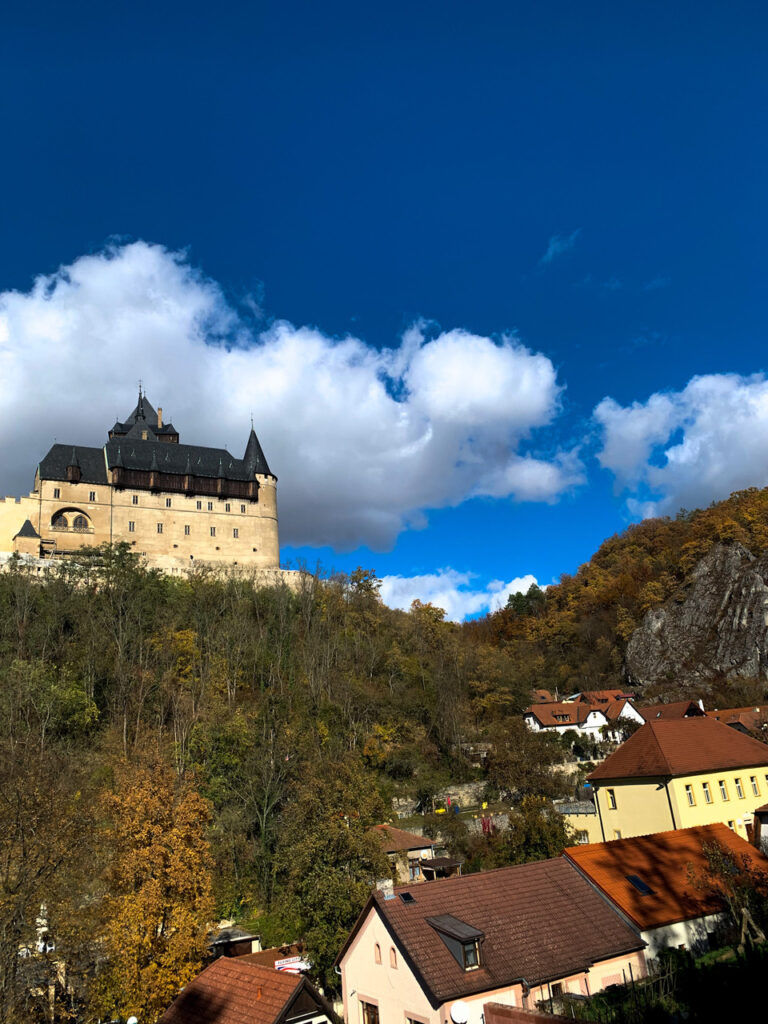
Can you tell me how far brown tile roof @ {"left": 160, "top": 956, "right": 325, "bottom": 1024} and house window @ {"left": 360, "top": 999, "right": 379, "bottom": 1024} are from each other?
2620mm

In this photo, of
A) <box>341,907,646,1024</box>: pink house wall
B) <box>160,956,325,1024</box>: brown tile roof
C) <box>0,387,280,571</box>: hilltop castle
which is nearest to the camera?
<box>160,956,325,1024</box>: brown tile roof

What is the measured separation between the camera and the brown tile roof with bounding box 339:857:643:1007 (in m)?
16.0

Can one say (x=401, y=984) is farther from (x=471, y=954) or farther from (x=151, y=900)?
(x=151, y=900)

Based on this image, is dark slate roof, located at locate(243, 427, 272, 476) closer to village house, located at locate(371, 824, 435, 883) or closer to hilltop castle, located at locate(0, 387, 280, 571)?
hilltop castle, located at locate(0, 387, 280, 571)

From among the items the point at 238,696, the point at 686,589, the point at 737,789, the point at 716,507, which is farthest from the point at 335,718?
the point at 716,507

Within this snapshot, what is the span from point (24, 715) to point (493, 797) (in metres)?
27.9

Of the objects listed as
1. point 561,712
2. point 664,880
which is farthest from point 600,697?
point 664,880

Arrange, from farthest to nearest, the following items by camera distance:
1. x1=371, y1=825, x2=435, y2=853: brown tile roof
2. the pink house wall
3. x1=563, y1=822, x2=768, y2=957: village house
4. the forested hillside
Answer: x1=371, y1=825, x2=435, y2=853: brown tile roof < the forested hillside < x1=563, y1=822, x2=768, y2=957: village house < the pink house wall

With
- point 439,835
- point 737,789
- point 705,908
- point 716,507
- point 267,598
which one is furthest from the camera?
point 716,507

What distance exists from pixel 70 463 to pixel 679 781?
5456 cm

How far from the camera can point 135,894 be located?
2042cm

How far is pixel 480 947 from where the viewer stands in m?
16.5

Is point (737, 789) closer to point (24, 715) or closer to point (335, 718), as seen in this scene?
point (335, 718)

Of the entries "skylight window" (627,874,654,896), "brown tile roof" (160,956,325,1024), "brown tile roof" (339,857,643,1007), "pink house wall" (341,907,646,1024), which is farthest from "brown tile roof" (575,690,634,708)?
"brown tile roof" (160,956,325,1024)
